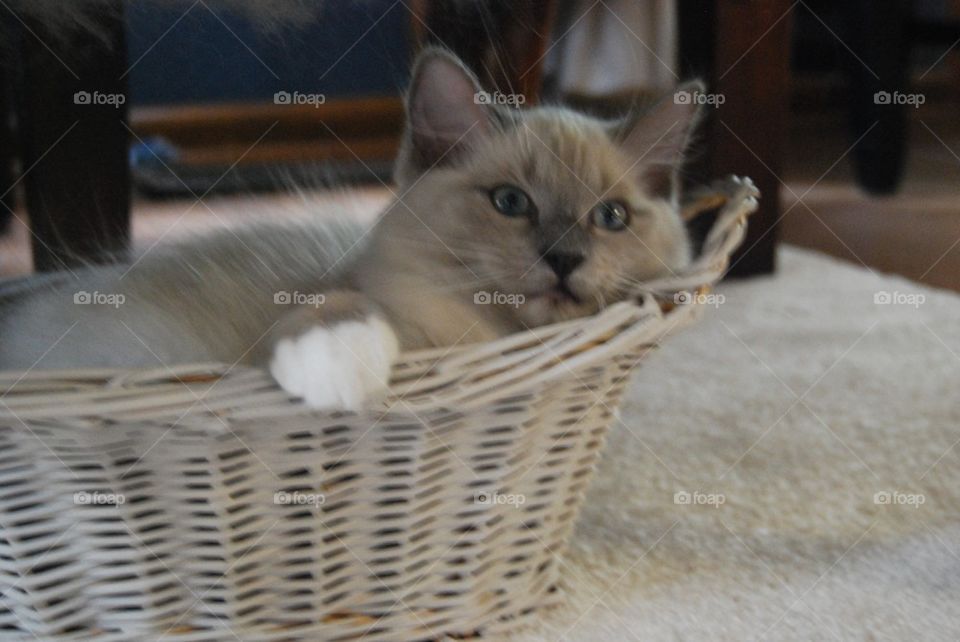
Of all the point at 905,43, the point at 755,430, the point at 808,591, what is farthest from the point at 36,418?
the point at 905,43

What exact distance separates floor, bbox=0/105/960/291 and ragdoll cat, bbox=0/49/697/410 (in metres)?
0.19

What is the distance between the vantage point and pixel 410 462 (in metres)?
0.88

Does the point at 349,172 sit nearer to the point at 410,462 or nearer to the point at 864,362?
the point at 410,462

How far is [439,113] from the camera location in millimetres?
1070

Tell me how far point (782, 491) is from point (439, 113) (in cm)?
71

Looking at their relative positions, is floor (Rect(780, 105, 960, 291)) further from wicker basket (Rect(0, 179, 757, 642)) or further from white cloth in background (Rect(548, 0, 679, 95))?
wicker basket (Rect(0, 179, 757, 642))

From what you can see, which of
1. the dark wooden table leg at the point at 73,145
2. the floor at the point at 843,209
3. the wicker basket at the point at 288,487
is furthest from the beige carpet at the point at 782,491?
the dark wooden table leg at the point at 73,145

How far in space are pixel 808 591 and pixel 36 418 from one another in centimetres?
82

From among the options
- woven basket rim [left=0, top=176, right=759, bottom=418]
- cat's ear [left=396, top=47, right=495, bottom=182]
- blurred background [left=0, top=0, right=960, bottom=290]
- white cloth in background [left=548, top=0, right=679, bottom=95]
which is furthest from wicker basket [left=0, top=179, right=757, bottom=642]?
white cloth in background [left=548, top=0, right=679, bottom=95]

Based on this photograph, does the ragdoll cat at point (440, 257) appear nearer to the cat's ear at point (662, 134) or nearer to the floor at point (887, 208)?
the cat's ear at point (662, 134)

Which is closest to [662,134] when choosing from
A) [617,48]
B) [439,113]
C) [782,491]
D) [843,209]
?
[439,113]

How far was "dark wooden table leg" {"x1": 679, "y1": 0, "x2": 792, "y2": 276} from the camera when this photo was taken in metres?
2.27

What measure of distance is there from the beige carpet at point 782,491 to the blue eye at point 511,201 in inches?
16.5

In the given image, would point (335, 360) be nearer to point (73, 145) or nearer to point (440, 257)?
point (440, 257)
